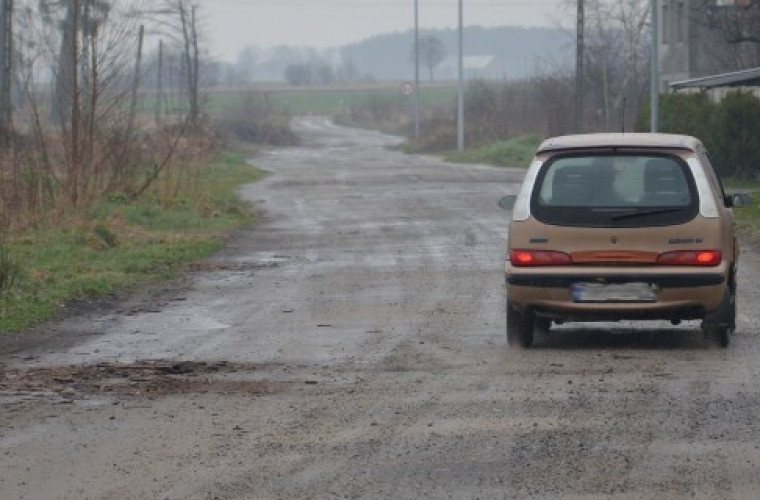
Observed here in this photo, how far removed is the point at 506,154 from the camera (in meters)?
53.9

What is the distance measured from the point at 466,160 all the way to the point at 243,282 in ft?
125

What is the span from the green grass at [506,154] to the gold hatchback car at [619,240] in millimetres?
38023

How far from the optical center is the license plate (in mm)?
11586

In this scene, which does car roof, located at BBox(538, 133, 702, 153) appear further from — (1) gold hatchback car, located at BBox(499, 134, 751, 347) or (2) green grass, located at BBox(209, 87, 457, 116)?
(2) green grass, located at BBox(209, 87, 457, 116)

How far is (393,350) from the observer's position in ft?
Result: 39.4

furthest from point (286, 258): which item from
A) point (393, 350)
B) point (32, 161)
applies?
point (393, 350)

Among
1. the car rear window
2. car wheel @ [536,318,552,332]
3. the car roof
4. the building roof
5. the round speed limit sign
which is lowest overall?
car wheel @ [536,318,552,332]

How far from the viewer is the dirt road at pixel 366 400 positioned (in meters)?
7.50

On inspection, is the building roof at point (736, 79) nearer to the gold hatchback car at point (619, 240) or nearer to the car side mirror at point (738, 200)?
the car side mirror at point (738, 200)

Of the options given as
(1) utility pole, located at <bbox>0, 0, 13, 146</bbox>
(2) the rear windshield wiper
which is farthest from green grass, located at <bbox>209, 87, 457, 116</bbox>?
(2) the rear windshield wiper

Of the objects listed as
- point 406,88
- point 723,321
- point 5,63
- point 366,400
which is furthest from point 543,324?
point 406,88

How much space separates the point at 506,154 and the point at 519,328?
42.2m

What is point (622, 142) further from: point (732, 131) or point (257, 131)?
point (257, 131)

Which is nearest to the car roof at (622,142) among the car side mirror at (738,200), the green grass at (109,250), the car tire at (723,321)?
the car side mirror at (738,200)
